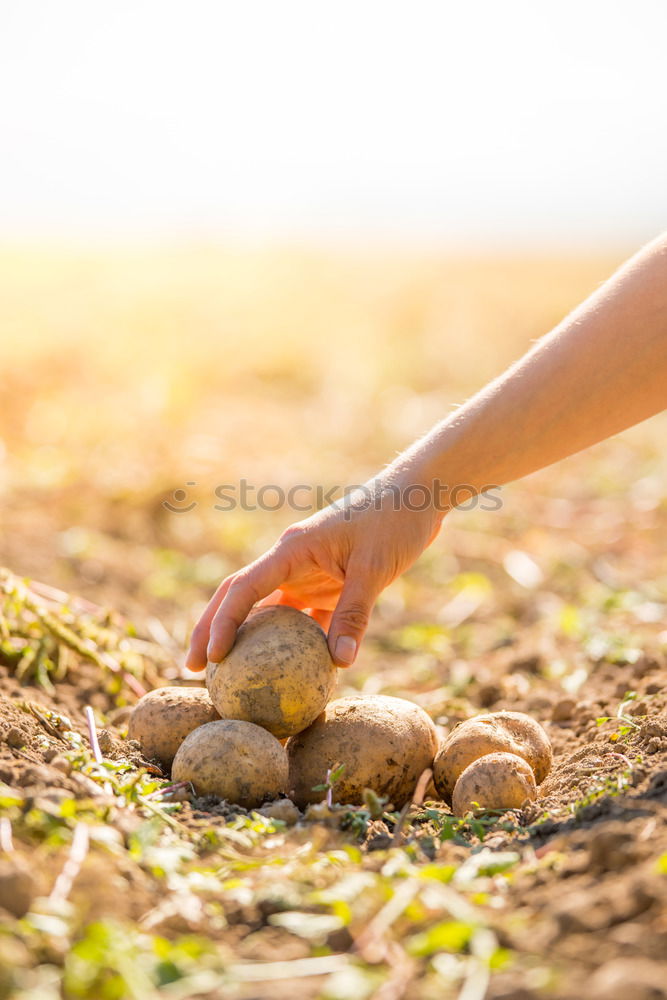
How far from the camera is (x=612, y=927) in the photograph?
179cm

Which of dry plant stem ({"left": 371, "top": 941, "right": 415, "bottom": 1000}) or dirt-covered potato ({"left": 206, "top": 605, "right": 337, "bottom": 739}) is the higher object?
dirt-covered potato ({"left": 206, "top": 605, "right": 337, "bottom": 739})

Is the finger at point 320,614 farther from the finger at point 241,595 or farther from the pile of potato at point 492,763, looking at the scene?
the pile of potato at point 492,763

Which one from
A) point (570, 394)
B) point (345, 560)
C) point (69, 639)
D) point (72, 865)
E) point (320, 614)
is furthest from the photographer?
point (69, 639)

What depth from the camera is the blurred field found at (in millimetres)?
6270

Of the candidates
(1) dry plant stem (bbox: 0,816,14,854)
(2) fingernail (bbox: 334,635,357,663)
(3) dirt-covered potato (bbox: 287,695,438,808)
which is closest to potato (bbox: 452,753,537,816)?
(3) dirt-covered potato (bbox: 287,695,438,808)

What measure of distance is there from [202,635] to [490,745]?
3.34 ft

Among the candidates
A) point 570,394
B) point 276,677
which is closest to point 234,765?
point 276,677

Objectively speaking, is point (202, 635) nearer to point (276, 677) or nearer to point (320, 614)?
point (276, 677)

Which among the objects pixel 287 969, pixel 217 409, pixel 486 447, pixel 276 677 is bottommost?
pixel 287 969

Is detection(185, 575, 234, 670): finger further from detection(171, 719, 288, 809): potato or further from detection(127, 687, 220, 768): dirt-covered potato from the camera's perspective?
detection(171, 719, 288, 809): potato

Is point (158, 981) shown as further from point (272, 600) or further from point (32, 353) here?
point (32, 353)

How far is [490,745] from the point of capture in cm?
293

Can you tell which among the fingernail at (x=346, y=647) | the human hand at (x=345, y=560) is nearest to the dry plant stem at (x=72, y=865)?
the human hand at (x=345, y=560)

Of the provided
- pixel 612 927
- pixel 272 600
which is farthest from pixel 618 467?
pixel 612 927
